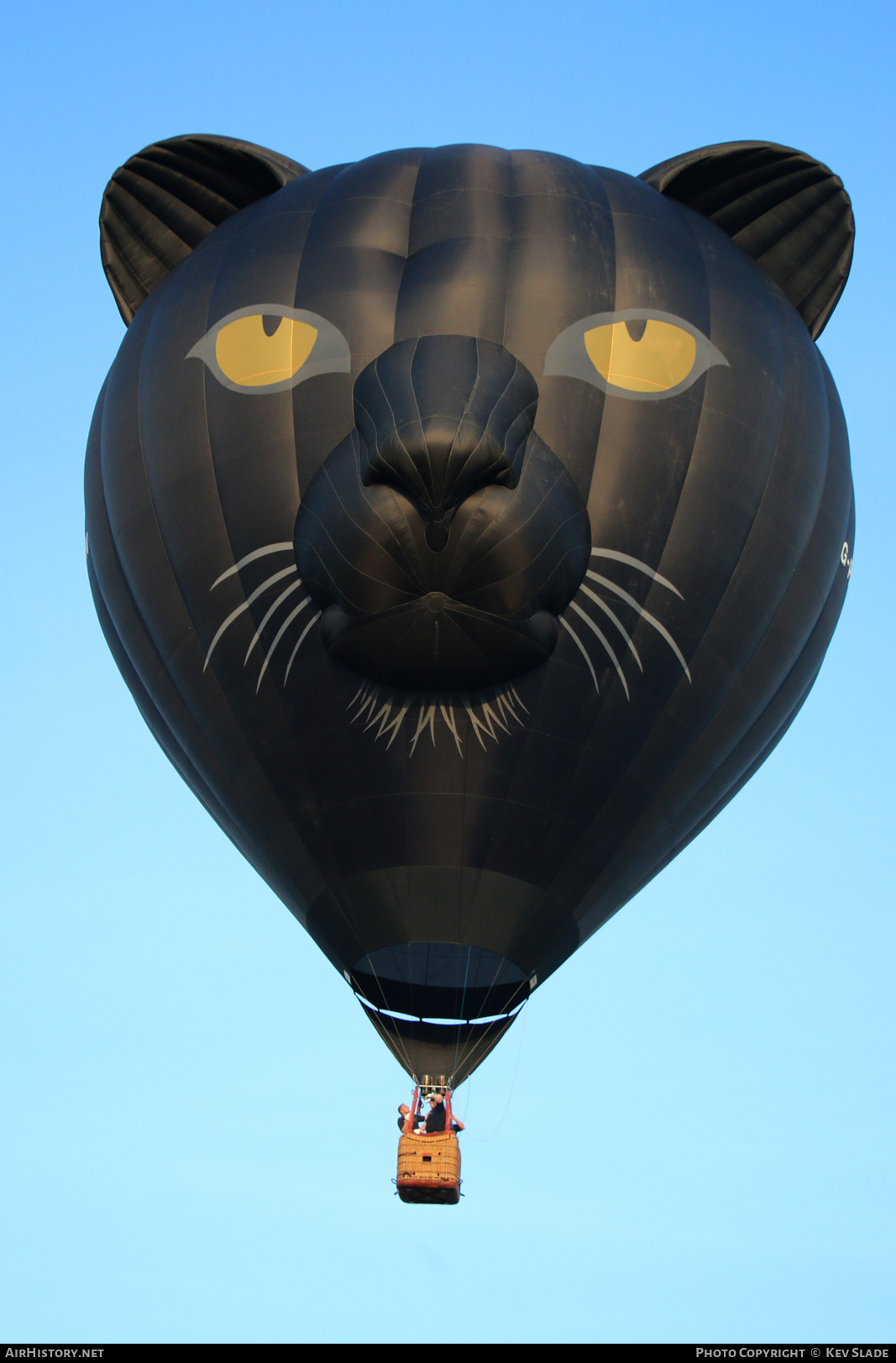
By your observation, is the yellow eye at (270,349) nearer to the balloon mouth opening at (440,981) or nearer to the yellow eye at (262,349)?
the yellow eye at (262,349)

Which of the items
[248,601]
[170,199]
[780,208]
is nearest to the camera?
[248,601]

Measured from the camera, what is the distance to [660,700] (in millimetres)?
14773

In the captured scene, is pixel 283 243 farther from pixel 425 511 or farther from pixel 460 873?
pixel 460 873

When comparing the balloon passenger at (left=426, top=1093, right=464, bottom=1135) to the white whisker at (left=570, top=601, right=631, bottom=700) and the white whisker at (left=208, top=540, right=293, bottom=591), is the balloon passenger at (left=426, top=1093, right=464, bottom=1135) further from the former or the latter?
the white whisker at (left=208, top=540, right=293, bottom=591)

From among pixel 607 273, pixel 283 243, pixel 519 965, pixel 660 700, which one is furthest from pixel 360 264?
pixel 519 965

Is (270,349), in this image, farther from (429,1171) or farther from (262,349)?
(429,1171)

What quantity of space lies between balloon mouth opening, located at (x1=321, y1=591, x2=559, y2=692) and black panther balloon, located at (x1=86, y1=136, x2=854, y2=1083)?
0.02m

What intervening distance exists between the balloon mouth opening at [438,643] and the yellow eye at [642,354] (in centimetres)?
180

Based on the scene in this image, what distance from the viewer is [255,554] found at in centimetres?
1465

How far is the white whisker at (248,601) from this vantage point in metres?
14.5

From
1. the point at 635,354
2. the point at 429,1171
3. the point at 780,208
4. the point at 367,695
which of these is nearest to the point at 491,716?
the point at 367,695

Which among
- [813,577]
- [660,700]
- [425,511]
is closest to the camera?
[425,511]

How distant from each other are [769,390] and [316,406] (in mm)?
3354

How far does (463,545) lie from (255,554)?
1.65 m
